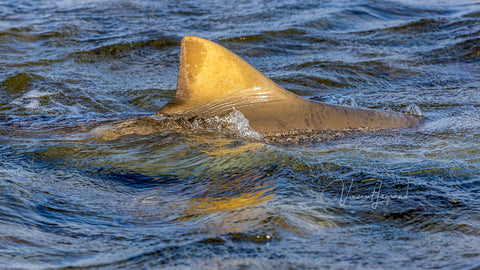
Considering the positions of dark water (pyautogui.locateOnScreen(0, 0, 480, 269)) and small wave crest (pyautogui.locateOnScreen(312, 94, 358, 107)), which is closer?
dark water (pyautogui.locateOnScreen(0, 0, 480, 269))

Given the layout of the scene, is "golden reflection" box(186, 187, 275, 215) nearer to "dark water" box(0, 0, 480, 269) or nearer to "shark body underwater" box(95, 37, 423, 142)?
"dark water" box(0, 0, 480, 269)

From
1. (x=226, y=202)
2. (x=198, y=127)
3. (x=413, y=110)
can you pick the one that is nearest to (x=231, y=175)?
A: (x=226, y=202)

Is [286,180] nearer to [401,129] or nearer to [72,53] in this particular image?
[401,129]

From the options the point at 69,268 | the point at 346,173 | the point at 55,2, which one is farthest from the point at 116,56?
the point at 69,268

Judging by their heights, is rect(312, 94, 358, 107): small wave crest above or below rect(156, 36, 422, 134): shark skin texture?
below

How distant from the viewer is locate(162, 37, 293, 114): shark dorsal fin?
448 centimetres

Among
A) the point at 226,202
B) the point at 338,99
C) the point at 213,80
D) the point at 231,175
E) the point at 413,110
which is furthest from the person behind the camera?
the point at 338,99

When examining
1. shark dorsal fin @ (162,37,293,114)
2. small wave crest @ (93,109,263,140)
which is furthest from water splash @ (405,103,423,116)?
small wave crest @ (93,109,263,140)

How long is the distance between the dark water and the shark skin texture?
21 cm

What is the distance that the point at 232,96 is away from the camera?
15.1 feet

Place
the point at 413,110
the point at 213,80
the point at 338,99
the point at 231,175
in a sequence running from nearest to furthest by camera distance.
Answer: the point at 231,175
the point at 213,80
the point at 413,110
the point at 338,99

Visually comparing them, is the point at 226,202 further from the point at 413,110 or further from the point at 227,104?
the point at 413,110

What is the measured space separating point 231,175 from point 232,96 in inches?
36.7

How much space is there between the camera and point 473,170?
3924 millimetres
